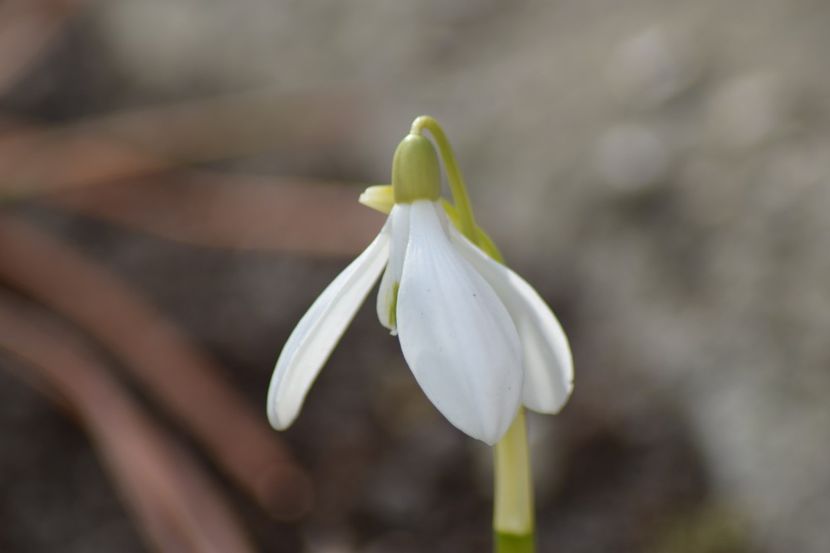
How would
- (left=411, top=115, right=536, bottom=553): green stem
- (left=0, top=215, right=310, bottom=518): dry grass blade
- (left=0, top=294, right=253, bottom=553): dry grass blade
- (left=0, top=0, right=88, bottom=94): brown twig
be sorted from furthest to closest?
1. (left=0, top=0, right=88, bottom=94): brown twig
2. (left=0, top=215, right=310, bottom=518): dry grass blade
3. (left=0, top=294, right=253, bottom=553): dry grass blade
4. (left=411, top=115, right=536, bottom=553): green stem

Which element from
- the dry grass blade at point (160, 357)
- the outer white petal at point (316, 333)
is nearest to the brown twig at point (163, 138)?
the dry grass blade at point (160, 357)

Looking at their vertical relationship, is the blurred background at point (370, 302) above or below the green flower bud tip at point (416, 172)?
above

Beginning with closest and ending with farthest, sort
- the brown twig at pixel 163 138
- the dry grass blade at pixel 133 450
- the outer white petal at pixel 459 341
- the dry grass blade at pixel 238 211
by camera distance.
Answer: the outer white petal at pixel 459 341
the dry grass blade at pixel 133 450
the dry grass blade at pixel 238 211
the brown twig at pixel 163 138

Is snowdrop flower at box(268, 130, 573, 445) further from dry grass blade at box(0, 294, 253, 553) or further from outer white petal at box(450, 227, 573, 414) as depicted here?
dry grass blade at box(0, 294, 253, 553)

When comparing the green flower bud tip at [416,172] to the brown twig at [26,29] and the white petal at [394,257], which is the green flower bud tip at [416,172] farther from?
the brown twig at [26,29]

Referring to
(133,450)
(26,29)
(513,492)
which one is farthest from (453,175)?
(26,29)

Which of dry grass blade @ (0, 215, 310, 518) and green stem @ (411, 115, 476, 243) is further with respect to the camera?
dry grass blade @ (0, 215, 310, 518)

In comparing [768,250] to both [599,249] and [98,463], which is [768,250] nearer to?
[599,249]

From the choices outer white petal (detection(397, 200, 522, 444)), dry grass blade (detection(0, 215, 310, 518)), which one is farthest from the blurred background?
outer white petal (detection(397, 200, 522, 444))
